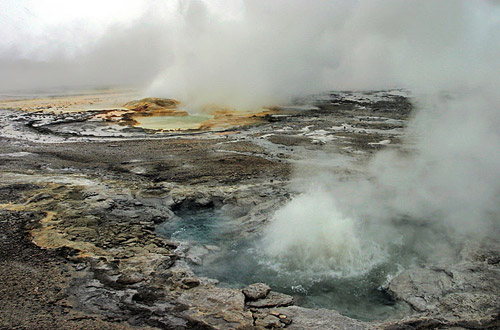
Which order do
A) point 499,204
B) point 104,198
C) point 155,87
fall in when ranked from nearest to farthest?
point 499,204
point 104,198
point 155,87

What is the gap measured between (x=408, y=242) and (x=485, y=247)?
0.87m

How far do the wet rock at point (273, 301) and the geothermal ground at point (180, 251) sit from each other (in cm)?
1

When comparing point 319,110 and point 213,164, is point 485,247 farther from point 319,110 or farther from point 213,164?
point 319,110

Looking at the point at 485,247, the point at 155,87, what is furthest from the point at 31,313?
the point at 155,87

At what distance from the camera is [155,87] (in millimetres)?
21875

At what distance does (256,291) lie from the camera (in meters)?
3.56

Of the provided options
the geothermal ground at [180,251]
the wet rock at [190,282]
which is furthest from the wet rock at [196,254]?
the wet rock at [190,282]

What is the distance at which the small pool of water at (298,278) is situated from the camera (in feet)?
12.0

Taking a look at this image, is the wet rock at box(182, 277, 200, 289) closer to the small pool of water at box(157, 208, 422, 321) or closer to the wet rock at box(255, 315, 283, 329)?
the small pool of water at box(157, 208, 422, 321)

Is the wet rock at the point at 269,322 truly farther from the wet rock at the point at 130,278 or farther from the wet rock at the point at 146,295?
the wet rock at the point at 130,278

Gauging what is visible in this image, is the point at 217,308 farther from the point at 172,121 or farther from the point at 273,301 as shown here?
the point at 172,121

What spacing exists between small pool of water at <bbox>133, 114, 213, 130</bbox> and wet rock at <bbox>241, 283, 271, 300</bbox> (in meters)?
10.7

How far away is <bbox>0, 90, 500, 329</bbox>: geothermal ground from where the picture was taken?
323cm

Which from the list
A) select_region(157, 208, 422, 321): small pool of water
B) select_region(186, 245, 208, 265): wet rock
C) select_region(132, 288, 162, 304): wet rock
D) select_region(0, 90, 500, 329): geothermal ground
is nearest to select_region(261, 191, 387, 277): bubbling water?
select_region(157, 208, 422, 321): small pool of water
